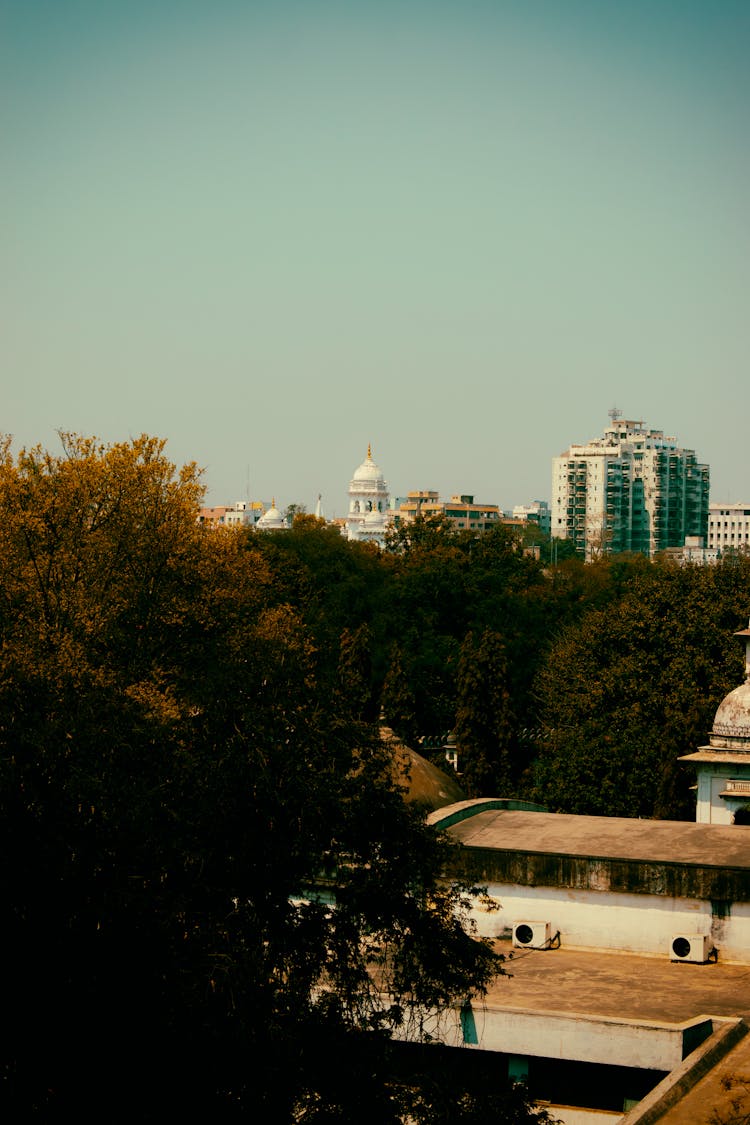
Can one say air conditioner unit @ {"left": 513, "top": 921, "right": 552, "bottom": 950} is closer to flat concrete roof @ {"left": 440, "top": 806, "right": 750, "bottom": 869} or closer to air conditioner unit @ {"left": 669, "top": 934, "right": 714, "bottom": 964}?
flat concrete roof @ {"left": 440, "top": 806, "right": 750, "bottom": 869}

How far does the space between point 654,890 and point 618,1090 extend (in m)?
3.75

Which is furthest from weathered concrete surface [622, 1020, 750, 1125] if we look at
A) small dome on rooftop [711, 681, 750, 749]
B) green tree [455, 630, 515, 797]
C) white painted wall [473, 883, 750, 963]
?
green tree [455, 630, 515, 797]

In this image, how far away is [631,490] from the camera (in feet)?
618

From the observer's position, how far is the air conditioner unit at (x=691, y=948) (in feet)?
65.3

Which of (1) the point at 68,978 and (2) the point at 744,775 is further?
(2) the point at 744,775

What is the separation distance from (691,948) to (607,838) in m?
2.68

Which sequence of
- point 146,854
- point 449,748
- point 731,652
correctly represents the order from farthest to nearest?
1. point 449,748
2. point 731,652
3. point 146,854

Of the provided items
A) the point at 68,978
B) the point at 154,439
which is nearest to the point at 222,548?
the point at 154,439

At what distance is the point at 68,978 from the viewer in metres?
13.3

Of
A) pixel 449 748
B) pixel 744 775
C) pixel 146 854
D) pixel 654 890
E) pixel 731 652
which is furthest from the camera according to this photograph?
pixel 449 748

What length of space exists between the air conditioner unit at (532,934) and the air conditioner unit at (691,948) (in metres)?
1.65

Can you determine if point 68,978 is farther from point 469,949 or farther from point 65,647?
point 65,647

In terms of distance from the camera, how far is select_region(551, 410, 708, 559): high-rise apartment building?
616ft

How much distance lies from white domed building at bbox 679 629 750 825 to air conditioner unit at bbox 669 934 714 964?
22.7ft
